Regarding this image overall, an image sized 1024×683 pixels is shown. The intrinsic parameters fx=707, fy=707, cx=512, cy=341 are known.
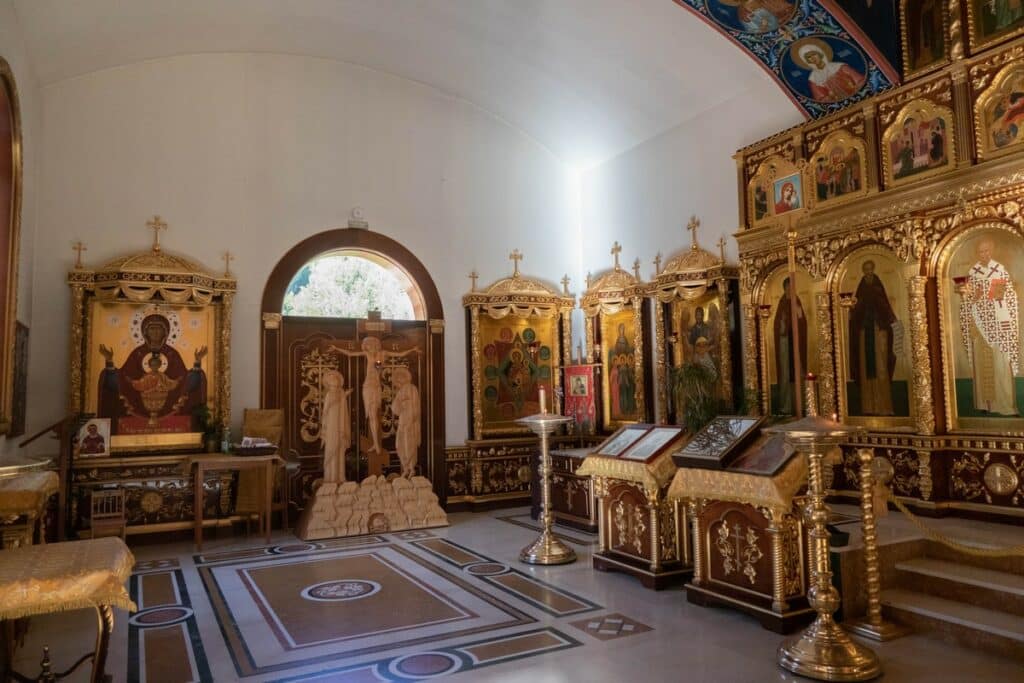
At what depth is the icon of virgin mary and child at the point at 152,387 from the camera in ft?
25.5

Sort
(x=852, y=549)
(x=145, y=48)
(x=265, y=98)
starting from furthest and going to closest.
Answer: (x=265, y=98) → (x=145, y=48) → (x=852, y=549)

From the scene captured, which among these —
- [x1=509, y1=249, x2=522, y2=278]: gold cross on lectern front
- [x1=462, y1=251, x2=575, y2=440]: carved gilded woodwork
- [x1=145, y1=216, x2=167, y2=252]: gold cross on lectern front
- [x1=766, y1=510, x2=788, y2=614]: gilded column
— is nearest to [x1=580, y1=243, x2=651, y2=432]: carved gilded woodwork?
[x1=462, y1=251, x2=575, y2=440]: carved gilded woodwork

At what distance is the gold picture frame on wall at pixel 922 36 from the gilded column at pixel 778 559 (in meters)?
4.36

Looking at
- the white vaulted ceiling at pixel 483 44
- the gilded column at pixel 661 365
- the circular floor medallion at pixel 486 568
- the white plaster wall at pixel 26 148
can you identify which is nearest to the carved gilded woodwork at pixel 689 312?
the gilded column at pixel 661 365

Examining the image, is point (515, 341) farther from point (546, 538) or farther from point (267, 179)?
point (546, 538)

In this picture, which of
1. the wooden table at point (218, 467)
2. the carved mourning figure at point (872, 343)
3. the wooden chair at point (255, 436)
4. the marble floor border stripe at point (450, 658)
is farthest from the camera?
the wooden chair at point (255, 436)

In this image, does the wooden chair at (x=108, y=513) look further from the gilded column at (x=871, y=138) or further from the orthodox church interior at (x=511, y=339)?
the gilded column at (x=871, y=138)

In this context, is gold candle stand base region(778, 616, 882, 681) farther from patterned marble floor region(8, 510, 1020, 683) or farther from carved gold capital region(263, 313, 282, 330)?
carved gold capital region(263, 313, 282, 330)

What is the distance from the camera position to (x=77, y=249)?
7793 millimetres

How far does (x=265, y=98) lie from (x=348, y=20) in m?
1.48

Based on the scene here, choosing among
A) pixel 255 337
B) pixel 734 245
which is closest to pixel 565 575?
pixel 734 245

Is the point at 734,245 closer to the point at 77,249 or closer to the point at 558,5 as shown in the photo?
the point at 558,5

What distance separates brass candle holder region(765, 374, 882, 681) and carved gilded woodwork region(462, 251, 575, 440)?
590 centimetres

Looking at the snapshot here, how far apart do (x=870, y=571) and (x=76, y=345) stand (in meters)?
7.73
